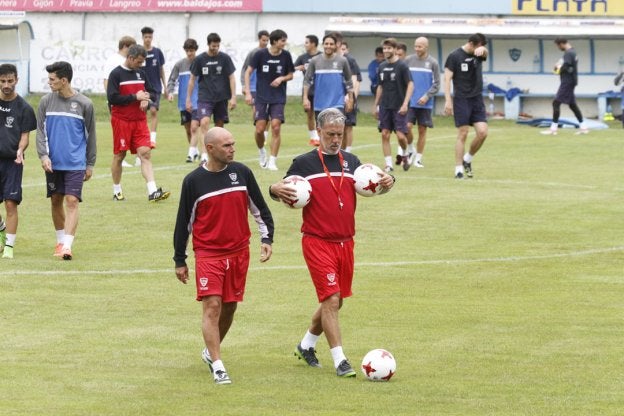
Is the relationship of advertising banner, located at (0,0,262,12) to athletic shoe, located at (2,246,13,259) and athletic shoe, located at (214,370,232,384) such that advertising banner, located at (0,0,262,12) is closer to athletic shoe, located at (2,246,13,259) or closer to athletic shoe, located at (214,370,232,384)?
athletic shoe, located at (2,246,13,259)

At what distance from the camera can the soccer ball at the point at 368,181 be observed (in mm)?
10883

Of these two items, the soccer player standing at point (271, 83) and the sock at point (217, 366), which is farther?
the soccer player standing at point (271, 83)

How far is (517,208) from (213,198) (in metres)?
11.2

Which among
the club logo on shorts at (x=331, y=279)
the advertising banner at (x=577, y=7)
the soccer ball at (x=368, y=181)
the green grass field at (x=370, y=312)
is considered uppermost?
the advertising banner at (x=577, y=7)

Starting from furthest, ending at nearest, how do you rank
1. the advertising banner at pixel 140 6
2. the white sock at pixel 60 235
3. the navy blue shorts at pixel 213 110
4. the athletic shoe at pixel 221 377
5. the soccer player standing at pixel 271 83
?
the advertising banner at pixel 140 6, the navy blue shorts at pixel 213 110, the soccer player standing at pixel 271 83, the white sock at pixel 60 235, the athletic shoe at pixel 221 377

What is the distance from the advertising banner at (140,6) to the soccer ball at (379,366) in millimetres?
38118

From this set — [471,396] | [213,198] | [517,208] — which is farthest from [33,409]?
[517,208]

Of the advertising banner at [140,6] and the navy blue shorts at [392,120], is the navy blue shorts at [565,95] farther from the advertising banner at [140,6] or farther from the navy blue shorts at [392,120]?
the advertising banner at [140,6]

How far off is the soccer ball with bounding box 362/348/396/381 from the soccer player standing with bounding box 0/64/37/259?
23.7 ft

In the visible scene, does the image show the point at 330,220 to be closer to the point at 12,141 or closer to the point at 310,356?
the point at 310,356

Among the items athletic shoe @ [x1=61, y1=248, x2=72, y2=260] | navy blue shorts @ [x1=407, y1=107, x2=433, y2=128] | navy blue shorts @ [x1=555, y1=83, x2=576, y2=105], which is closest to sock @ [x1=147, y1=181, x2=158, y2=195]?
athletic shoe @ [x1=61, y1=248, x2=72, y2=260]

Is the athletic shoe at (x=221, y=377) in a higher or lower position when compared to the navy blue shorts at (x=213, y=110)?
lower

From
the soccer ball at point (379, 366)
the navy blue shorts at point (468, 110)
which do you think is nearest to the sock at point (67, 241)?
the soccer ball at point (379, 366)

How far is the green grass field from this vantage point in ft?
32.8
